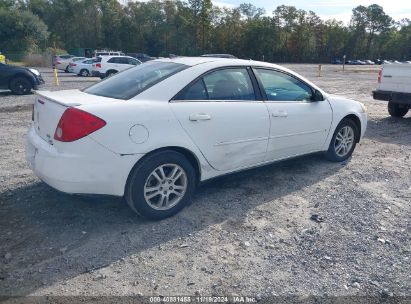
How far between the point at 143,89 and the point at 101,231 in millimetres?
1434

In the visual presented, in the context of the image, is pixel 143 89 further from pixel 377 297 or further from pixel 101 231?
pixel 377 297

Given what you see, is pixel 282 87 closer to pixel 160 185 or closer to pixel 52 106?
pixel 160 185

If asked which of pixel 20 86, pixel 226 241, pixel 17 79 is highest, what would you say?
pixel 17 79

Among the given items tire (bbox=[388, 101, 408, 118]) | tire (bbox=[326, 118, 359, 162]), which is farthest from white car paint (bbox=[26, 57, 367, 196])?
tire (bbox=[388, 101, 408, 118])

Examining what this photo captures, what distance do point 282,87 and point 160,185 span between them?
2.08m

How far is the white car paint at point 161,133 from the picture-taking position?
3.30 metres

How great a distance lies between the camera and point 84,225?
3.67 metres

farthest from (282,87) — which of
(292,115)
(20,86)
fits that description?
(20,86)

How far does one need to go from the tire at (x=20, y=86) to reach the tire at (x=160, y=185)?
12.0 meters

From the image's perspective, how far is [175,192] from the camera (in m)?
3.85

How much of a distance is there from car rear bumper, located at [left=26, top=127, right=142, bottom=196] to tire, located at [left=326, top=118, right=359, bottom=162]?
129 inches

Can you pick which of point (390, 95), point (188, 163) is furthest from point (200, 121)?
point (390, 95)

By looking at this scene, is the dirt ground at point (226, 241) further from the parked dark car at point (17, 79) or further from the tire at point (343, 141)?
the parked dark car at point (17, 79)

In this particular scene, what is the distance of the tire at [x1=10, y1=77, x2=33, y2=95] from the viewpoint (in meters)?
13.5
